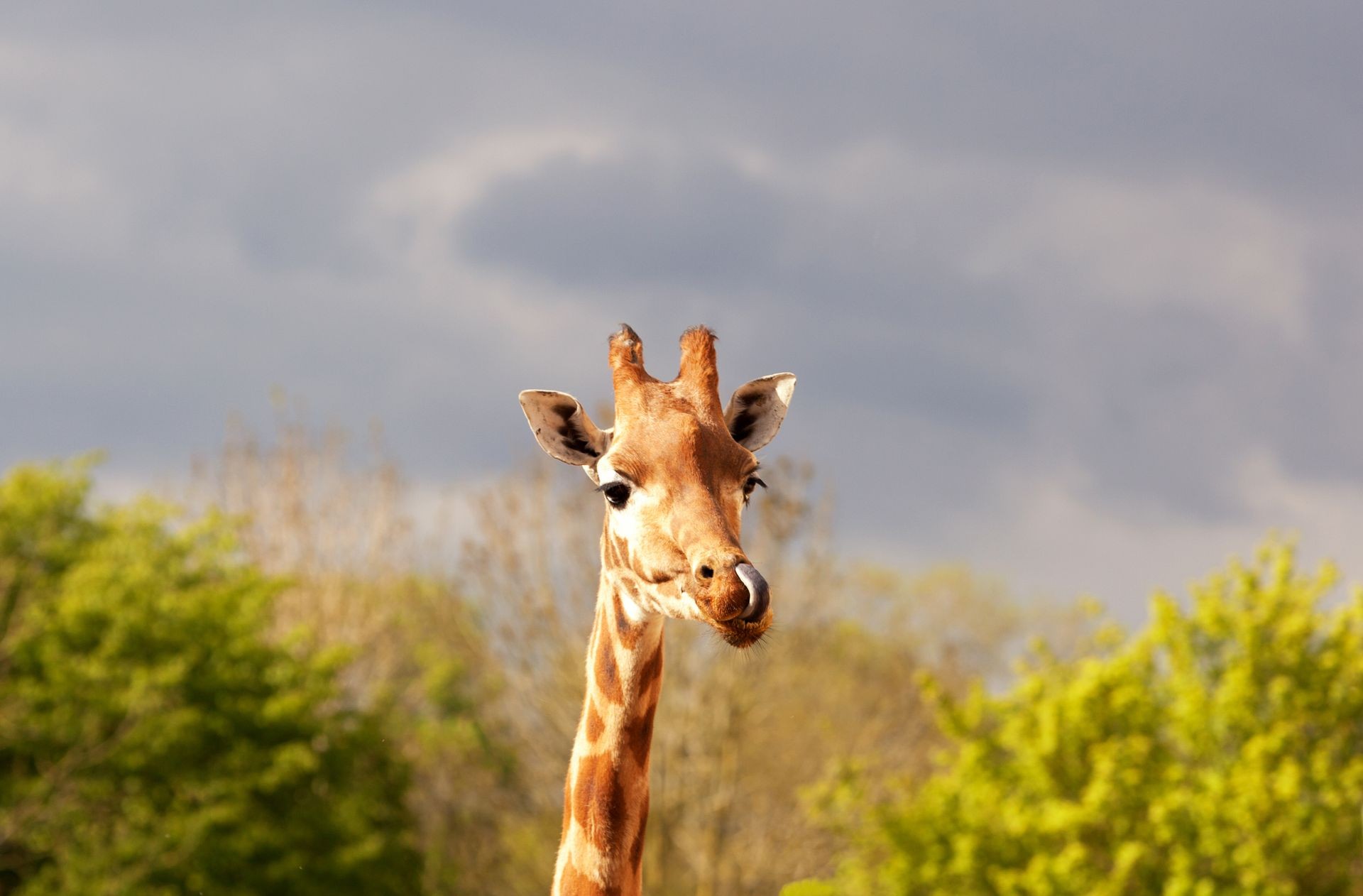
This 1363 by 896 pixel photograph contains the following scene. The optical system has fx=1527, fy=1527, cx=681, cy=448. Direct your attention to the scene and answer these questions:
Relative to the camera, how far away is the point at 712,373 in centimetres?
668

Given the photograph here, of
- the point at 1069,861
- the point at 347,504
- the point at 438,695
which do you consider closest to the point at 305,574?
the point at 347,504

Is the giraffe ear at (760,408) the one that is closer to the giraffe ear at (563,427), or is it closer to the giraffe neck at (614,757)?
the giraffe ear at (563,427)

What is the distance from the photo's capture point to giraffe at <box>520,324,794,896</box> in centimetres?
605

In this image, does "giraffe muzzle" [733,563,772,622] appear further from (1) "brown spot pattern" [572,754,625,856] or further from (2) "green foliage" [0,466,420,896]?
(2) "green foliage" [0,466,420,896]

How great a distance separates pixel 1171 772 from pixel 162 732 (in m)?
16.4

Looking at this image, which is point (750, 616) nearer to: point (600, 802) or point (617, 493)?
point (617, 493)

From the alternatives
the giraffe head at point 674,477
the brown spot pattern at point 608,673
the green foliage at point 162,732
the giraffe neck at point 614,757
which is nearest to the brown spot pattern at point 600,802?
the giraffe neck at point 614,757

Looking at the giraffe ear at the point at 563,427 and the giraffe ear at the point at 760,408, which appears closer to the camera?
the giraffe ear at the point at 563,427

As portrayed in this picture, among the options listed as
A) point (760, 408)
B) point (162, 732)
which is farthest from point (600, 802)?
point (162, 732)

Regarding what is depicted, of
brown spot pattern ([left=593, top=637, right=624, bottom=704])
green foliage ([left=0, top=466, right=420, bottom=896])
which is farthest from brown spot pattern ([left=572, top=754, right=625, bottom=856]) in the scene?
green foliage ([left=0, top=466, right=420, bottom=896])

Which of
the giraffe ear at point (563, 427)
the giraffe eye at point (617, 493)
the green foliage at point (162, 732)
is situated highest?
the green foliage at point (162, 732)

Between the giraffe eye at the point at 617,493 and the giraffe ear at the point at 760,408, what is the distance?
36.5 inches

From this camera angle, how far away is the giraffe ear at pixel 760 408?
23.2ft

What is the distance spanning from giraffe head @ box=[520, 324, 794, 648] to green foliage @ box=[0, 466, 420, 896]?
20905 millimetres
